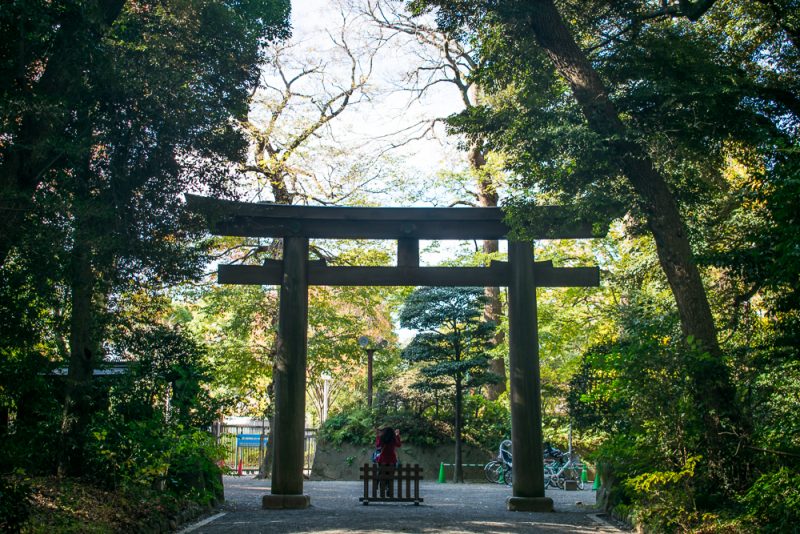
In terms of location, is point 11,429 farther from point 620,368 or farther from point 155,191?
point 620,368

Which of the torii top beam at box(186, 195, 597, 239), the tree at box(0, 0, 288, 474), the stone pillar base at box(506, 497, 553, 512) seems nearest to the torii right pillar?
the stone pillar base at box(506, 497, 553, 512)

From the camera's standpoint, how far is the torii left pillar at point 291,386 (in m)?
11.2

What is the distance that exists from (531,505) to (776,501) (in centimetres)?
499

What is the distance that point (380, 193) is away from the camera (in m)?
21.5

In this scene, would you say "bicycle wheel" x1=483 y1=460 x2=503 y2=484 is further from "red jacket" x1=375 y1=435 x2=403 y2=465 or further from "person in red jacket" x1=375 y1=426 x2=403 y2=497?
"red jacket" x1=375 y1=435 x2=403 y2=465

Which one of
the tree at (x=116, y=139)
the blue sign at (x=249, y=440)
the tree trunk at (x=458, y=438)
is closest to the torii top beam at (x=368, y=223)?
the tree at (x=116, y=139)

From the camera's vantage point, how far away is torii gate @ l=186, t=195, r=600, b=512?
36.8 ft

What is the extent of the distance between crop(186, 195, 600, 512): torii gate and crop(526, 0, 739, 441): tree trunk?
1943mm

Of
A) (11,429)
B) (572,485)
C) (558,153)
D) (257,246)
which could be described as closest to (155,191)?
(11,429)

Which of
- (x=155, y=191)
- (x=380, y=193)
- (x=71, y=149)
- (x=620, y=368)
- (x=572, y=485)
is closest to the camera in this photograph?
(x=71, y=149)

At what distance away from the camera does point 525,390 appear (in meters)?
11.3

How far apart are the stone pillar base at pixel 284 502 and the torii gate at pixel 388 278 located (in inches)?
0.6

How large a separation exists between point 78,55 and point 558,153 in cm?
572

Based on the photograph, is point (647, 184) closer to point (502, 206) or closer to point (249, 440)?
point (502, 206)
